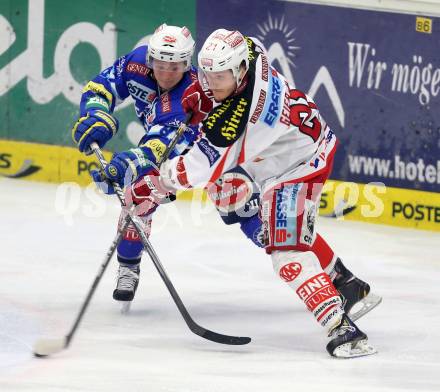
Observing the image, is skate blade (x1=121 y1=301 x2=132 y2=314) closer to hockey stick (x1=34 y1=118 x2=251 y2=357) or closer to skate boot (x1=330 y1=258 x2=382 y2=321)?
hockey stick (x1=34 y1=118 x2=251 y2=357)

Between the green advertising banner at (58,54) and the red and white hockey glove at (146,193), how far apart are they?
117 inches

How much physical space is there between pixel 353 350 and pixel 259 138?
91 centimetres

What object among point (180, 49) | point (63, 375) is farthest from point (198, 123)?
point (63, 375)

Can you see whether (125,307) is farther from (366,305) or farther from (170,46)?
(170,46)

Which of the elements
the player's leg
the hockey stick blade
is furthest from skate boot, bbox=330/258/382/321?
the hockey stick blade

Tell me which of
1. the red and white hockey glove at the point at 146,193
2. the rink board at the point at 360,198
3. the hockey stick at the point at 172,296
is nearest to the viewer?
the hockey stick at the point at 172,296

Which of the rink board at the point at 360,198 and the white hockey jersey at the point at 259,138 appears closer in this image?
the white hockey jersey at the point at 259,138

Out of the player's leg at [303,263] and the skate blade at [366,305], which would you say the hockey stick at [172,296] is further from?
the skate blade at [366,305]

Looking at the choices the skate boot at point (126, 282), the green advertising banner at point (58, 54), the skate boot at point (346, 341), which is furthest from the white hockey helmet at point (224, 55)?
the green advertising banner at point (58, 54)

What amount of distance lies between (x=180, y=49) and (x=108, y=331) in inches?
49.7

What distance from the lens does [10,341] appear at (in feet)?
17.9

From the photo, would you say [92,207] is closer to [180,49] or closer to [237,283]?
[237,283]

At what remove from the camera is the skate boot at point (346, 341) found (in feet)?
17.4

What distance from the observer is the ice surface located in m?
5.02
